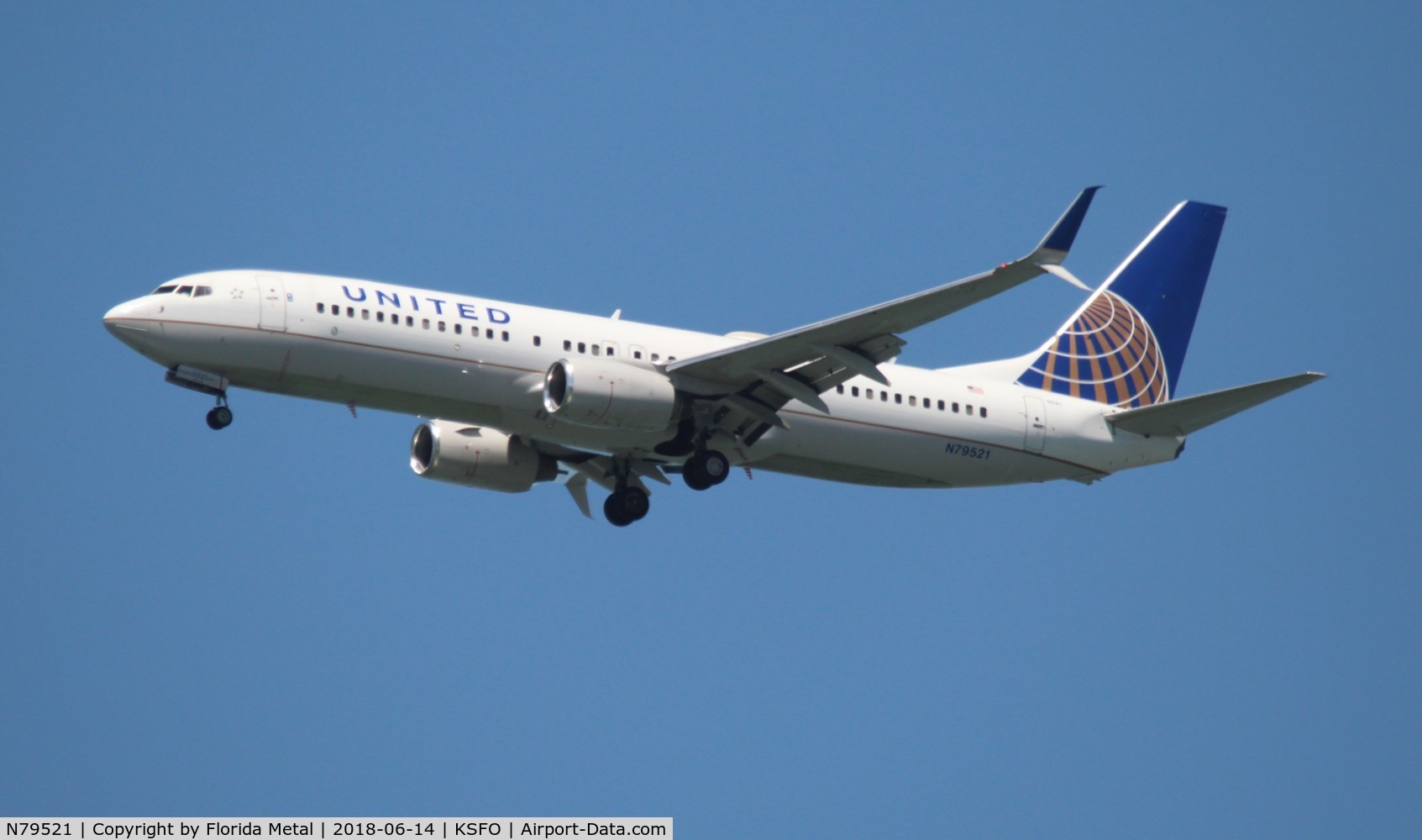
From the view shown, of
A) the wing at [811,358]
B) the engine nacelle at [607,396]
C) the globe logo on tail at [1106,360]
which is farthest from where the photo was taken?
the globe logo on tail at [1106,360]

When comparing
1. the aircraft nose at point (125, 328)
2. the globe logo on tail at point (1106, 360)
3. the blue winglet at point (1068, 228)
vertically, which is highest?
the globe logo on tail at point (1106, 360)

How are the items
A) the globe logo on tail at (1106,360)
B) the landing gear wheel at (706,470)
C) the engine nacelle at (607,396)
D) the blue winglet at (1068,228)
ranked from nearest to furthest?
the blue winglet at (1068,228) → the engine nacelle at (607,396) → the landing gear wheel at (706,470) → the globe logo on tail at (1106,360)

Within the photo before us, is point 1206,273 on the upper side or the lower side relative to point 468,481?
upper

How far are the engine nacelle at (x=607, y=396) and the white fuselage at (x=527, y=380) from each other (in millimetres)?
687

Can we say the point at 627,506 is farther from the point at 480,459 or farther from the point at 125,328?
the point at 125,328

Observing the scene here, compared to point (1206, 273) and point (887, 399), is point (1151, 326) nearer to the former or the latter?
point (1206, 273)

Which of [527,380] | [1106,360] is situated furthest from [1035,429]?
[527,380]

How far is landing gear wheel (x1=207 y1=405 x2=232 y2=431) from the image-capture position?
37.1 m

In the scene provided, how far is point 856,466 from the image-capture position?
41.2 m

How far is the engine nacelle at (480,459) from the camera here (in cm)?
4284

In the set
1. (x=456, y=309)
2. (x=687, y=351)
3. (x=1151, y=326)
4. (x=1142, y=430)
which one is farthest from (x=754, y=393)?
(x=1151, y=326)

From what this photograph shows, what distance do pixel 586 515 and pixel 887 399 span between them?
868 cm

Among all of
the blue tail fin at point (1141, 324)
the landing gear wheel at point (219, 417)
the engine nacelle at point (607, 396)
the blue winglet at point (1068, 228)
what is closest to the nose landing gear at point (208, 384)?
the landing gear wheel at point (219, 417)

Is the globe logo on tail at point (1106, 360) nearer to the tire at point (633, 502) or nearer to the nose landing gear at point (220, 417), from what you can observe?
the tire at point (633, 502)
